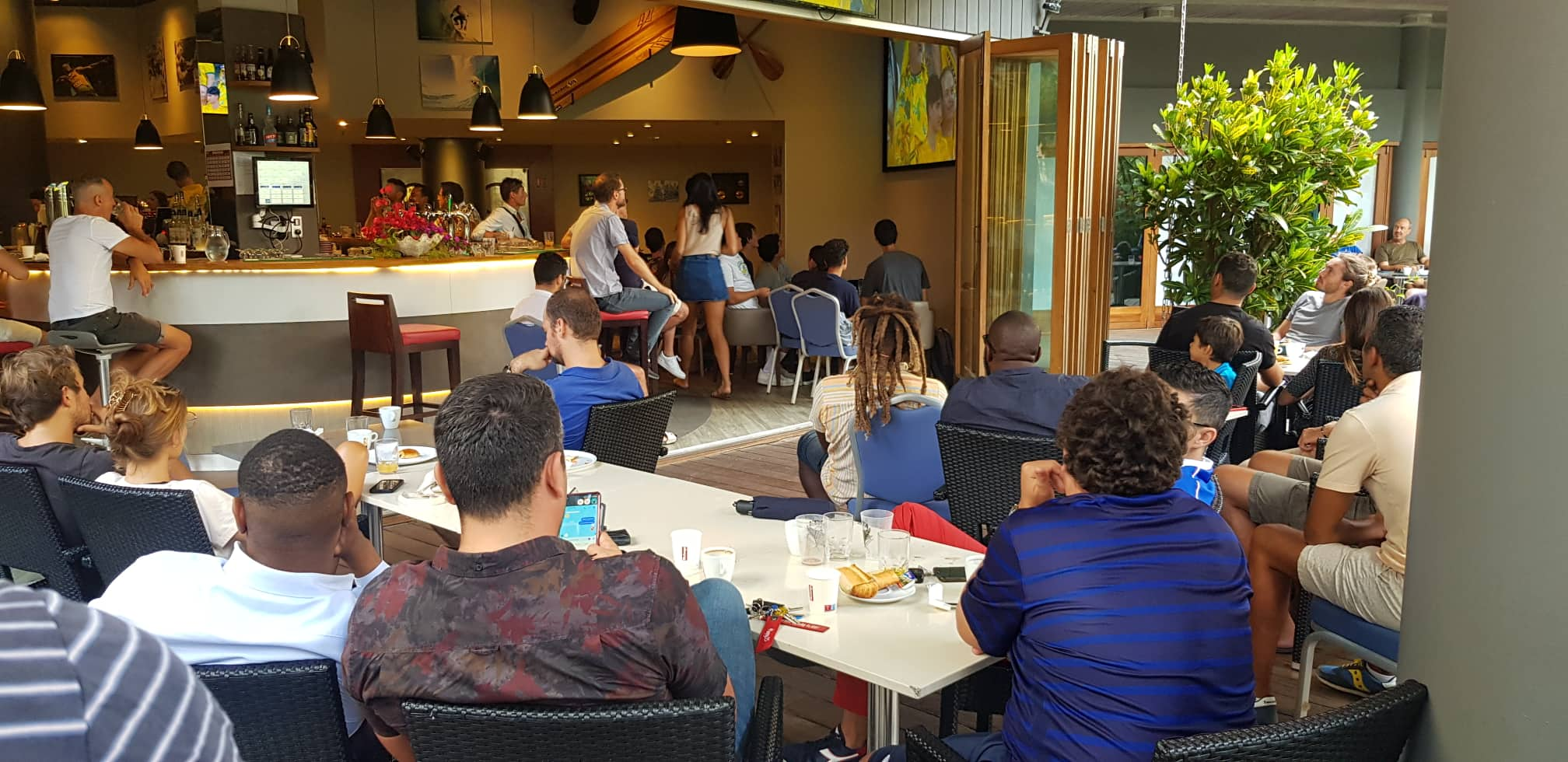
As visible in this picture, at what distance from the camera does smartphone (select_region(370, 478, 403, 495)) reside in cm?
331

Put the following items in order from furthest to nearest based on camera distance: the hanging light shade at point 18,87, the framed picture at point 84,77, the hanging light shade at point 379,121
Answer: the framed picture at point 84,77 < the hanging light shade at point 379,121 < the hanging light shade at point 18,87

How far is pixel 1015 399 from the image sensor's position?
345 cm

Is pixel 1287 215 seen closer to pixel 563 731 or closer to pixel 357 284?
pixel 357 284

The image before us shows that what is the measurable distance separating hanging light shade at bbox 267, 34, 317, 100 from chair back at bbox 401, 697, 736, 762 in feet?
22.4

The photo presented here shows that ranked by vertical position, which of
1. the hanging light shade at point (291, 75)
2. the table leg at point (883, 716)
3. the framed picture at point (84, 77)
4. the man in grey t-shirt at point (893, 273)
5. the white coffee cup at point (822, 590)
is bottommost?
the table leg at point (883, 716)

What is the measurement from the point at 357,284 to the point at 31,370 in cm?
446

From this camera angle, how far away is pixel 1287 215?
23.8 feet

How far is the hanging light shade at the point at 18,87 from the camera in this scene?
30.9 ft

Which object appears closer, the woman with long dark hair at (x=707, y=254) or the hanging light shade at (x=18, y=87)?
the woman with long dark hair at (x=707, y=254)

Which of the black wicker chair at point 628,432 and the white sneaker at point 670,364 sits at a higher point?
the black wicker chair at point 628,432

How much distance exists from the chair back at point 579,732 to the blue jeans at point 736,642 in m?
0.50

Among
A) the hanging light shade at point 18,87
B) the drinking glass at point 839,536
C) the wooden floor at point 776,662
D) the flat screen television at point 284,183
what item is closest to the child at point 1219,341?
the wooden floor at point 776,662

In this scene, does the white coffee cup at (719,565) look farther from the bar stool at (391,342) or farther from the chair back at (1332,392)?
the bar stool at (391,342)

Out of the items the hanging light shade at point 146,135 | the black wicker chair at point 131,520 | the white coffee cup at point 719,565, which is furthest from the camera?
the hanging light shade at point 146,135
